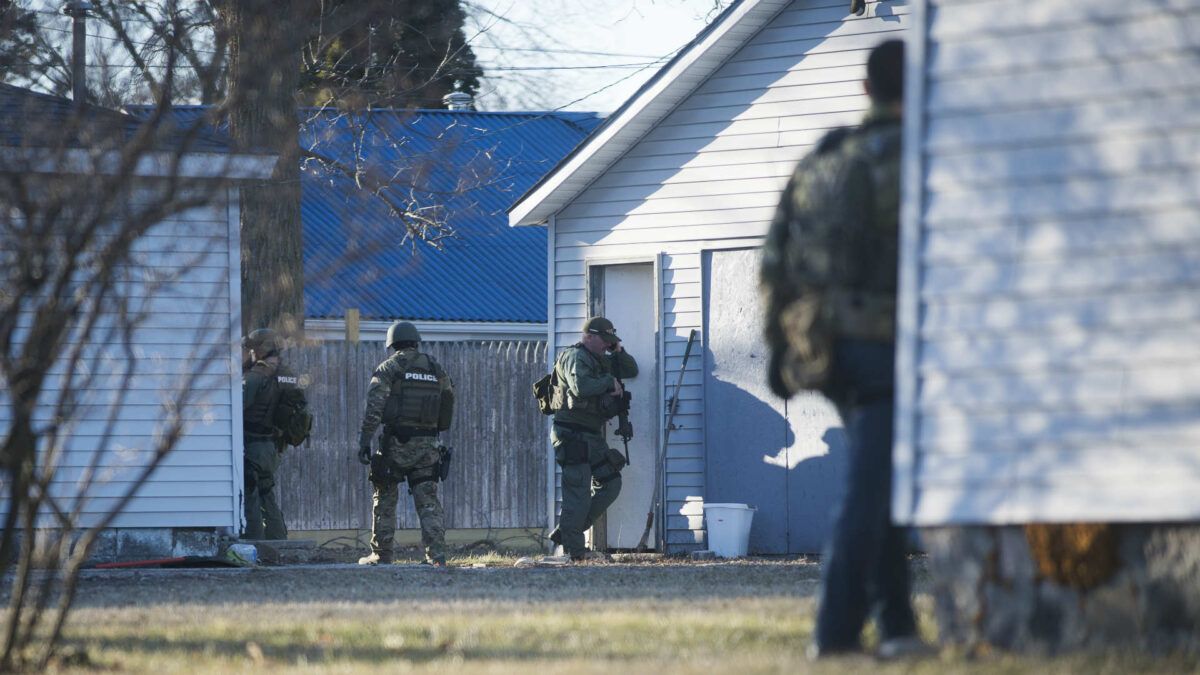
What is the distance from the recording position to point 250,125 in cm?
1558

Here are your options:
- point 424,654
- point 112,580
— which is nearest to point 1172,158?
point 424,654

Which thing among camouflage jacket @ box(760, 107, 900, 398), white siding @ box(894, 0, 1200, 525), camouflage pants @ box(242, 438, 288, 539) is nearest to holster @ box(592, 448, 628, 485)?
camouflage pants @ box(242, 438, 288, 539)

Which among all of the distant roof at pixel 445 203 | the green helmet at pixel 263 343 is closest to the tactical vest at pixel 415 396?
the green helmet at pixel 263 343

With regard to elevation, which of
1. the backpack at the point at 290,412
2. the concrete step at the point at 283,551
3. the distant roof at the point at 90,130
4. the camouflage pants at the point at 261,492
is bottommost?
the concrete step at the point at 283,551

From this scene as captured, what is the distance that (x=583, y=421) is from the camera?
1311 centimetres

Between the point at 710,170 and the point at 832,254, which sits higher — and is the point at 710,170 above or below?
above

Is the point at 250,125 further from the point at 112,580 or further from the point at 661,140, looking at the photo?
the point at 112,580

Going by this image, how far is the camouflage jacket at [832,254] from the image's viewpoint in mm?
4867

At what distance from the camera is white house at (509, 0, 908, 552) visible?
12883 millimetres

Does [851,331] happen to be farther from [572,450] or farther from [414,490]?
[414,490]

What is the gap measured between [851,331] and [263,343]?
9.25 m

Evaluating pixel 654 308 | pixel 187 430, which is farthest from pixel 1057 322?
pixel 654 308

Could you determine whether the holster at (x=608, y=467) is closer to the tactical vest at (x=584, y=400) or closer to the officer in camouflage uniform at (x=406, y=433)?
the tactical vest at (x=584, y=400)

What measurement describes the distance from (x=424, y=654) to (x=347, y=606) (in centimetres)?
238
